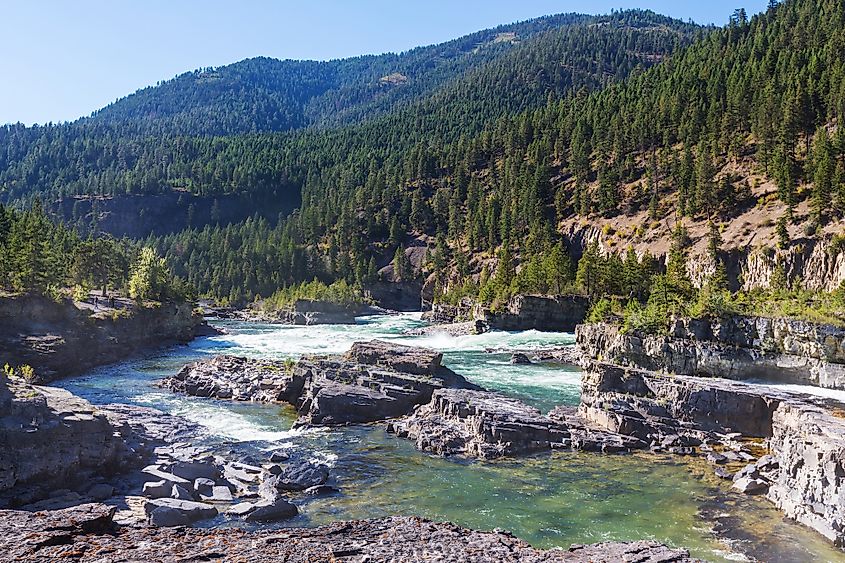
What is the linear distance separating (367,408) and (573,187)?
392 feet

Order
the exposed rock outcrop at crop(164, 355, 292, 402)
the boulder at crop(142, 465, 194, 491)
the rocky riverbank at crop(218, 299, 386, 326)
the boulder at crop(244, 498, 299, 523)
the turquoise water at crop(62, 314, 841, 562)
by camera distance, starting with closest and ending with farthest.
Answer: the turquoise water at crop(62, 314, 841, 562) → the boulder at crop(244, 498, 299, 523) → the boulder at crop(142, 465, 194, 491) → the exposed rock outcrop at crop(164, 355, 292, 402) → the rocky riverbank at crop(218, 299, 386, 326)

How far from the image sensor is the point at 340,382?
4206 cm

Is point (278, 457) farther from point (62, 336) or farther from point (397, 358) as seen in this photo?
point (62, 336)

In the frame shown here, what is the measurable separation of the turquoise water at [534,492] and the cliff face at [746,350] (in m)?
11.3

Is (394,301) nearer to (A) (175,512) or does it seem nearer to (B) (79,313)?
(B) (79,313)

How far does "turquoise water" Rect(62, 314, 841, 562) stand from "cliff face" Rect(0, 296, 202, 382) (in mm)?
13180

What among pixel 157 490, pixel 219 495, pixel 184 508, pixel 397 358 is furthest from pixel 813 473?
pixel 397 358

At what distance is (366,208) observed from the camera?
185 metres

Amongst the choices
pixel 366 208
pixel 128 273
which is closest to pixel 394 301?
pixel 366 208

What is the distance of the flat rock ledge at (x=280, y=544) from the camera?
53.9 ft

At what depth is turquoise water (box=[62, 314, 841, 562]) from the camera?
21.8 metres

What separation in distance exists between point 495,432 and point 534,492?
6273 millimetres

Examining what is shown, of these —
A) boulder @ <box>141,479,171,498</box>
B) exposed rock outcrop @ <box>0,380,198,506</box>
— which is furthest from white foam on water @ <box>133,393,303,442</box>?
boulder @ <box>141,479,171,498</box>

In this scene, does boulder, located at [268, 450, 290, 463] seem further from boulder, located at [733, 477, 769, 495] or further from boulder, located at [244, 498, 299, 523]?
boulder, located at [733, 477, 769, 495]
